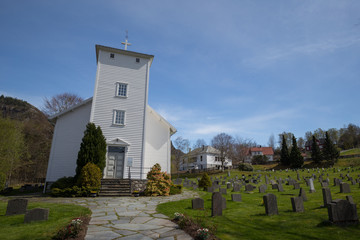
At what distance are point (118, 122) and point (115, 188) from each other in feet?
18.4

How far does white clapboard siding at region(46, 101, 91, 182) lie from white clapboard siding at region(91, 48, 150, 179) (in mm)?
2602

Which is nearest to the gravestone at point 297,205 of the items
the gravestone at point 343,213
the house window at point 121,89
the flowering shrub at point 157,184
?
the gravestone at point 343,213

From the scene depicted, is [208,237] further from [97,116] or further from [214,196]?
[97,116]

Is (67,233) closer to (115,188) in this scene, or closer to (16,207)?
(16,207)

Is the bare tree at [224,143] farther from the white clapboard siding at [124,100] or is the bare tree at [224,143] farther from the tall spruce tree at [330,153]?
the white clapboard siding at [124,100]

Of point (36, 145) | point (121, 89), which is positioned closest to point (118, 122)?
point (121, 89)

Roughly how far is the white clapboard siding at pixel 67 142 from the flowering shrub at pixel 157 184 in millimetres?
7428

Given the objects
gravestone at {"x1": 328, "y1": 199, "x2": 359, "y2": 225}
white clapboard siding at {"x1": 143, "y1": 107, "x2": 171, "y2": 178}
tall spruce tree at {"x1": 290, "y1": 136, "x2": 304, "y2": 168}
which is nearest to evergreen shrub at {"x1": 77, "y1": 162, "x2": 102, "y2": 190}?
white clapboard siding at {"x1": 143, "y1": 107, "x2": 171, "y2": 178}

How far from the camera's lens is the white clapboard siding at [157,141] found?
748 inches

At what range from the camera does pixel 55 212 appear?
764 cm

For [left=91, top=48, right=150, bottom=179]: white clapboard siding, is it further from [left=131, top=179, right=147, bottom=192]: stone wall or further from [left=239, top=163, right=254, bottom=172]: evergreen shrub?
[left=239, top=163, right=254, bottom=172]: evergreen shrub

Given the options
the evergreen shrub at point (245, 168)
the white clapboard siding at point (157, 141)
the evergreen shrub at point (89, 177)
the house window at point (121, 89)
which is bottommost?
the evergreen shrub at point (89, 177)

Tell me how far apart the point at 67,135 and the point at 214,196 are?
51.3 feet

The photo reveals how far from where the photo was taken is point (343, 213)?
5.70m
